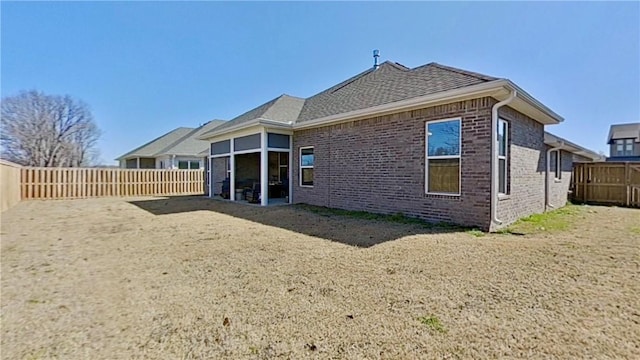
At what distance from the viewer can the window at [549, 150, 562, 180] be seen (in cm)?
1188

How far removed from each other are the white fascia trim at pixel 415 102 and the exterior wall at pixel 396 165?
25 cm

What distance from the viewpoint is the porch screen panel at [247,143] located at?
40.4 feet

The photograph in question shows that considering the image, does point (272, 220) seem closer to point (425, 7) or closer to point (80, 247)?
point (80, 247)

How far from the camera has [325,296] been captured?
3469 mm

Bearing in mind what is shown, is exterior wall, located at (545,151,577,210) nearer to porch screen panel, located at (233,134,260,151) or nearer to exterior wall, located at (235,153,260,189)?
porch screen panel, located at (233,134,260,151)

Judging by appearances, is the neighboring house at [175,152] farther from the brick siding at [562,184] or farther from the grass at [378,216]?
the brick siding at [562,184]

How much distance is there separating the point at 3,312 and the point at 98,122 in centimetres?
3977

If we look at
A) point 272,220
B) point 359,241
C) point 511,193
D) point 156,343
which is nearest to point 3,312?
point 156,343

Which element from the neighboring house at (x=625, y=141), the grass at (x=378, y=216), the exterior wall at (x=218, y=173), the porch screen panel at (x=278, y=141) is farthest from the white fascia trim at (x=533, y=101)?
the neighboring house at (x=625, y=141)

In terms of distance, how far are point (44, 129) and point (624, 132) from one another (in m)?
63.0

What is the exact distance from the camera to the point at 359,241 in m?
6.04

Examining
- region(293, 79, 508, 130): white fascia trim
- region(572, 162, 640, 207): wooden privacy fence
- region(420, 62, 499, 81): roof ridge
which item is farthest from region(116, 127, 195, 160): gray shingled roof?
region(572, 162, 640, 207): wooden privacy fence

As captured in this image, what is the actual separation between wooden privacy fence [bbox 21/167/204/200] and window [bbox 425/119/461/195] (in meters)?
18.2

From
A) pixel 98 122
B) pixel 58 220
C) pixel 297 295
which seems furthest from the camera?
pixel 98 122
